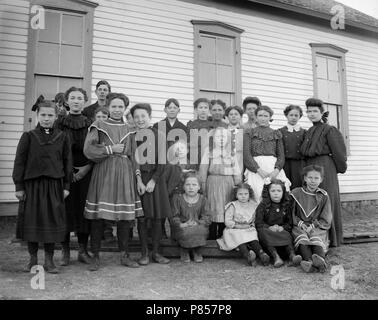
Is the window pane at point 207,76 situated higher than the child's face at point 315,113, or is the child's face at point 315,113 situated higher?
the window pane at point 207,76

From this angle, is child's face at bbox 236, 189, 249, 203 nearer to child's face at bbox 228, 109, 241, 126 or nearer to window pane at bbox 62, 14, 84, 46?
child's face at bbox 228, 109, 241, 126

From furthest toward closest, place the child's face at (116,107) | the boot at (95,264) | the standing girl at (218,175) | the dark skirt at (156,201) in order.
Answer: the standing girl at (218,175), the dark skirt at (156,201), the child's face at (116,107), the boot at (95,264)

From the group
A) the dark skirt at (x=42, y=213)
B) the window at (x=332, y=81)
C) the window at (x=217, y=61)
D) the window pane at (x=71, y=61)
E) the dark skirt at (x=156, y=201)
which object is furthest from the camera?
the window at (x=332, y=81)

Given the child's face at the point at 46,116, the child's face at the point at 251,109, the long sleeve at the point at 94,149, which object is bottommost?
the long sleeve at the point at 94,149

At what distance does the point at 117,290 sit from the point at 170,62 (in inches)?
196

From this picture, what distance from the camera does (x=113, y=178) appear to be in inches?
145

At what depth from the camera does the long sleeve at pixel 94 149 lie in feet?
11.9

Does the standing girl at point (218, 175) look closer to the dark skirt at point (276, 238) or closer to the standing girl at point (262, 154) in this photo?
the standing girl at point (262, 154)

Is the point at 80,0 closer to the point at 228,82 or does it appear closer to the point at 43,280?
the point at 228,82

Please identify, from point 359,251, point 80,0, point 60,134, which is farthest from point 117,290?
point 80,0

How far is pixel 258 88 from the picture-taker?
797cm

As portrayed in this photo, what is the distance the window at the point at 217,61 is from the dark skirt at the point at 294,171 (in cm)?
300

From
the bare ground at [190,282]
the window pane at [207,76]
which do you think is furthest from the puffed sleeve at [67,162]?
the window pane at [207,76]

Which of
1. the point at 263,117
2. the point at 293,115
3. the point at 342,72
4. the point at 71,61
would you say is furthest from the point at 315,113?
the point at 342,72
